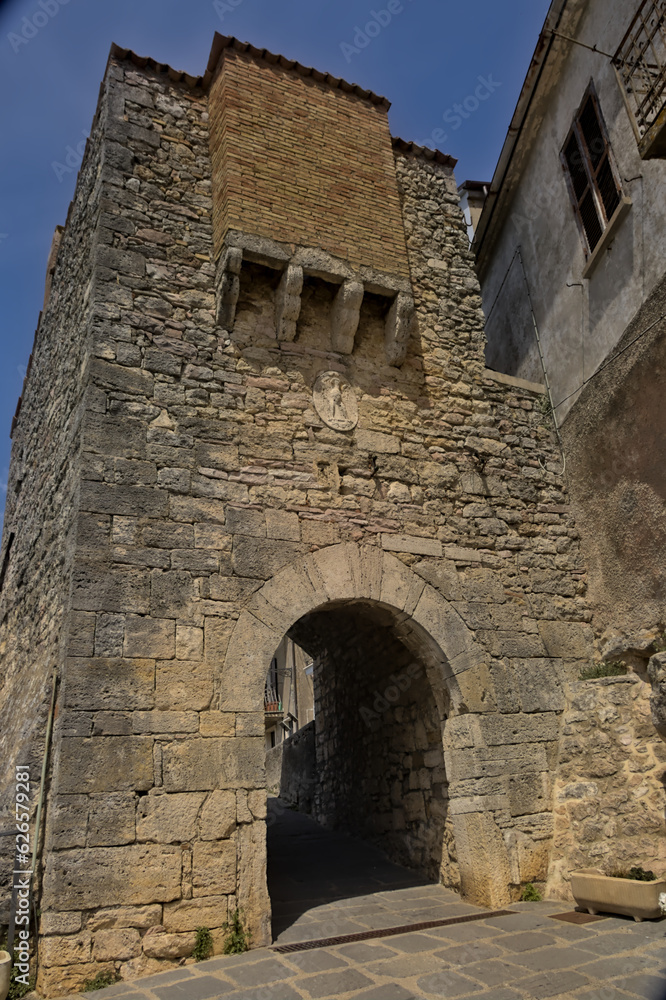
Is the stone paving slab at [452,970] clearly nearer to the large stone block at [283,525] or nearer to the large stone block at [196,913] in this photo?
the large stone block at [196,913]

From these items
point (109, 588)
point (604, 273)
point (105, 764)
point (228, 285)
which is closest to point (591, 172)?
point (604, 273)

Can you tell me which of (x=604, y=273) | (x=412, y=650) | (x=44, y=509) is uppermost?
(x=604, y=273)

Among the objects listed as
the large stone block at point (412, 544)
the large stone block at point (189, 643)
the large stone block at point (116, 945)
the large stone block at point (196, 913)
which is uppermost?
the large stone block at point (412, 544)

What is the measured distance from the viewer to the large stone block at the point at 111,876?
3816mm

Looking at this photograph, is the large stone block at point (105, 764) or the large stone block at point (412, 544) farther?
the large stone block at point (412, 544)

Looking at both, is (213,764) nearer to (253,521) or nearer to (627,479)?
(253,521)

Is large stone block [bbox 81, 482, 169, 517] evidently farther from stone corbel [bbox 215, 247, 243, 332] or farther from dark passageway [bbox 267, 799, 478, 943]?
dark passageway [bbox 267, 799, 478, 943]

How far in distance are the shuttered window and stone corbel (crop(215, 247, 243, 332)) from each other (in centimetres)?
361

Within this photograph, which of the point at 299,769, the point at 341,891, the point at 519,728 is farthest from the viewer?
the point at 299,769

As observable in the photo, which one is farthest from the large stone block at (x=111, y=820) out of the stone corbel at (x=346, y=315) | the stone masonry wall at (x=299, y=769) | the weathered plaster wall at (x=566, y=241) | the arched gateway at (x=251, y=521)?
the stone masonry wall at (x=299, y=769)

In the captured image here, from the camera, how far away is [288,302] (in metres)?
5.93

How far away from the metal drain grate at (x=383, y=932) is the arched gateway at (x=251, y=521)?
224mm

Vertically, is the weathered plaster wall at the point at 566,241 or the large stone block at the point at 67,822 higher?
the weathered plaster wall at the point at 566,241

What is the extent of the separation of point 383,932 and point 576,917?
1293 mm
